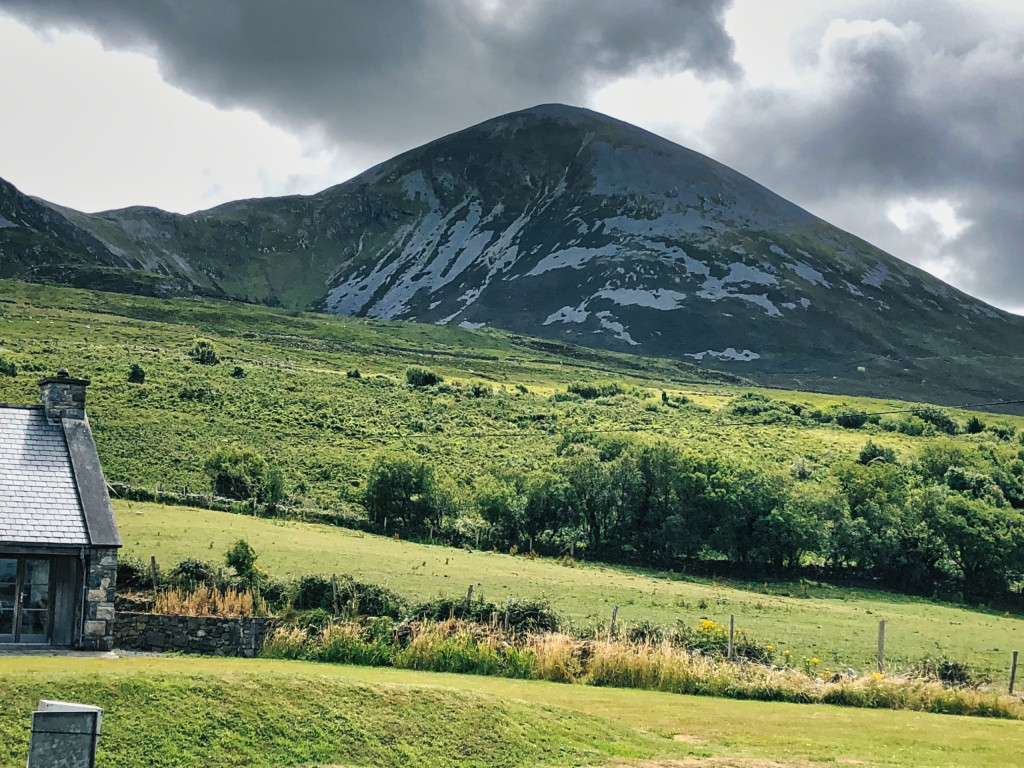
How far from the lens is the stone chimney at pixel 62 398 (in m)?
27.2

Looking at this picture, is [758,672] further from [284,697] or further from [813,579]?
[813,579]

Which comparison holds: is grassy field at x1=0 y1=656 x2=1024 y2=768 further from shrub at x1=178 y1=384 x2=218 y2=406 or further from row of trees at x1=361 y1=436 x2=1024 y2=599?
shrub at x1=178 y1=384 x2=218 y2=406

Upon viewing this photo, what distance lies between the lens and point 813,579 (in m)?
64.7

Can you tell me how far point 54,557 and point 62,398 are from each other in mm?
5070

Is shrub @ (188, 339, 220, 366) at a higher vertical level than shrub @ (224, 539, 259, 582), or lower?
higher

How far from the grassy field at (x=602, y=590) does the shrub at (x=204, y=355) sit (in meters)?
65.6

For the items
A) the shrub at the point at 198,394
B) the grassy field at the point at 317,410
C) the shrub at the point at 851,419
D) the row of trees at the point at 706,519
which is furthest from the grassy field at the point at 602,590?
the shrub at the point at 851,419

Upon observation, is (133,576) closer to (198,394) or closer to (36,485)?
(36,485)

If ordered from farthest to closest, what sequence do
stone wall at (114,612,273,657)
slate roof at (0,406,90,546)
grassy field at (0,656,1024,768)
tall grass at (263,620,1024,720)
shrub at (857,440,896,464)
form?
shrub at (857,440,896,464) < tall grass at (263,620,1024,720) < stone wall at (114,612,273,657) < slate roof at (0,406,90,546) < grassy field at (0,656,1024,768)

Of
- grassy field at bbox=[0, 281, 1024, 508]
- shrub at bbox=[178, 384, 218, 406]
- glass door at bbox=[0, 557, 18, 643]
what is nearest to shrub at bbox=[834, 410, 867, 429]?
grassy field at bbox=[0, 281, 1024, 508]

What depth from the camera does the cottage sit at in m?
23.7

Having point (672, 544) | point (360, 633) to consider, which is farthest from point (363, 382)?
point (360, 633)

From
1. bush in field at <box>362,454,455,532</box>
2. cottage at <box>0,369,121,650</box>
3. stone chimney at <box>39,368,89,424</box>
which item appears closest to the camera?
cottage at <box>0,369,121,650</box>

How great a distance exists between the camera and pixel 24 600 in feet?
78.1
